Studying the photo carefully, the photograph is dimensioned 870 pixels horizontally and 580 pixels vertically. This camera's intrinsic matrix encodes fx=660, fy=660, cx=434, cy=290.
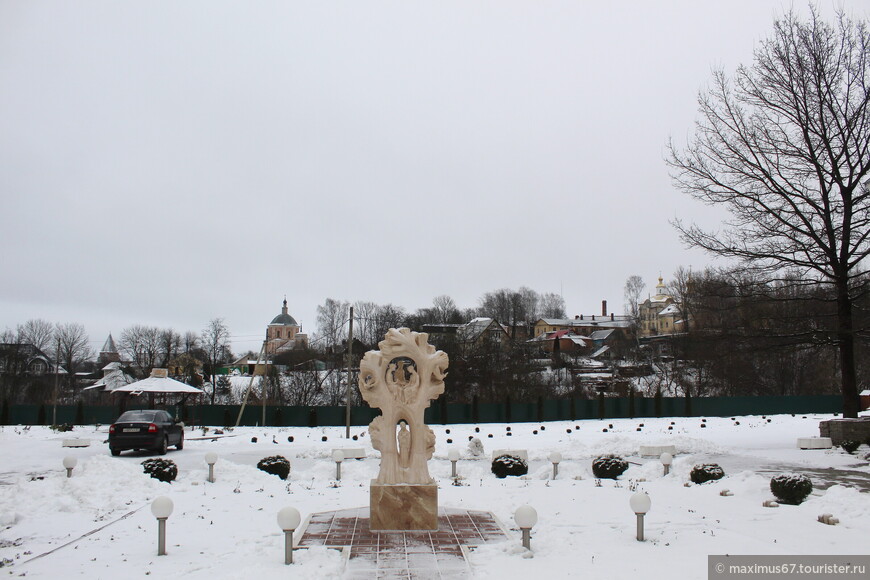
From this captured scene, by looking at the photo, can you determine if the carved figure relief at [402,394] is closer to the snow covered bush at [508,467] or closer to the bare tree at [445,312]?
the snow covered bush at [508,467]

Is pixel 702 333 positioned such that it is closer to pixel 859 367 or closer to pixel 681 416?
pixel 681 416

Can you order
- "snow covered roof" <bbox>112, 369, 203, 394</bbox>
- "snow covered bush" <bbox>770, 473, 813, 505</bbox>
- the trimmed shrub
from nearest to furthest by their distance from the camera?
"snow covered bush" <bbox>770, 473, 813, 505</bbox>, the trimmed shrub, "snow covered roof" <bbox>112, 369, 203, 394</bbox>

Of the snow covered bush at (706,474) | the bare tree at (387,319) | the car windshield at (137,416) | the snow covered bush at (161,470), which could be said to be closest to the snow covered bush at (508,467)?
the snow covered bush at (706,474)

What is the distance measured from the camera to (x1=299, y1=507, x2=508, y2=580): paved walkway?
311 inches

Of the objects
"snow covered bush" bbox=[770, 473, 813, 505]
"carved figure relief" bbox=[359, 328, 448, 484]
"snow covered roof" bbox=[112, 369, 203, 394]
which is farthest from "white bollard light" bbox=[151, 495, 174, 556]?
"snow covered roof" bbox=[112, 369, 203, 394]

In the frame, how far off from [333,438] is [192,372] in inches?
1329

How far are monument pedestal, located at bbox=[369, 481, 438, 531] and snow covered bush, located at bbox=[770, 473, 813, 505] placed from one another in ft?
20.8

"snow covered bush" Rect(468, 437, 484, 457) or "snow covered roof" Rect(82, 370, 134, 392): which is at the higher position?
"snow covered roof" Rect(82, 370, 134, 392)

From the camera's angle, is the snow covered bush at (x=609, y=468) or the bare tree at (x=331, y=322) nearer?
the snow covered bush at (x=609, y=468)

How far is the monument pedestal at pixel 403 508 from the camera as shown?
1009 cm

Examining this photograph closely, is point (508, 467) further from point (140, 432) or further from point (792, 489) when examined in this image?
point (140, 432)

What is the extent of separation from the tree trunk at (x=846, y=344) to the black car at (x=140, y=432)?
2246cm

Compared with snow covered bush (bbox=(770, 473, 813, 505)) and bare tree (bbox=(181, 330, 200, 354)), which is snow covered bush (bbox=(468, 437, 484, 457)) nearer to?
snow covered bush (bbox=(770, 473, 813, 505))

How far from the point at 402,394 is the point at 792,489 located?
23.4ft
